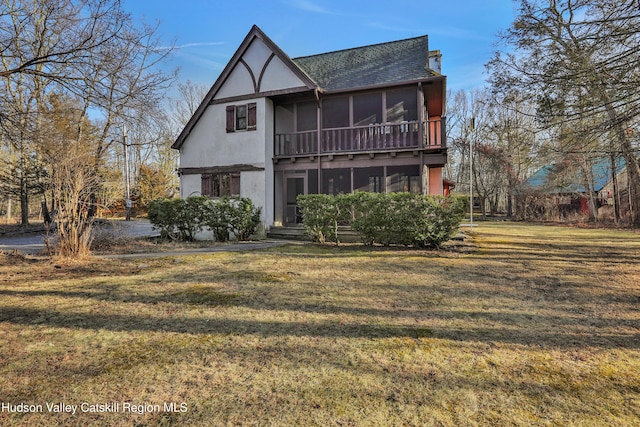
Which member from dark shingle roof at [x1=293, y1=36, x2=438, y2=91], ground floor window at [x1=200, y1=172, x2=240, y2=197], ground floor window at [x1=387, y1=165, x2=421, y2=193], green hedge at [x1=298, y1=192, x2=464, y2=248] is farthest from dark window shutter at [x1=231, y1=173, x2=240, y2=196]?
ground floor window at [x1=387, y1=165, x2=421, y2=193]

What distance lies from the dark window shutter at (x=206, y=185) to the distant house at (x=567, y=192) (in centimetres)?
2216

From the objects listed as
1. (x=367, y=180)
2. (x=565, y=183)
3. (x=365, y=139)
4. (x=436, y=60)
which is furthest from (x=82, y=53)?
(x=565, y=183)

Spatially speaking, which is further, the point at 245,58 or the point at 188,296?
the point at 245,58

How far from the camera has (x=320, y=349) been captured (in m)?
3.08

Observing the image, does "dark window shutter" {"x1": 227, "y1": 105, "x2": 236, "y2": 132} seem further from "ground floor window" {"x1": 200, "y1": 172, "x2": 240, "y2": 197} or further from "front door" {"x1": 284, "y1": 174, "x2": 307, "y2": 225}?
"front door" {"x1": 284, "y1": 174, "x2": 307, "y2": 225}

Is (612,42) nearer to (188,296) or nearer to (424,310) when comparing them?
(424,310)

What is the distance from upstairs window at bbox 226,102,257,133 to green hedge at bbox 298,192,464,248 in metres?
5.73

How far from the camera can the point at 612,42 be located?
659cm

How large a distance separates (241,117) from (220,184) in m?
3.16

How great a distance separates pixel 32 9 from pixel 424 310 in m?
9.71

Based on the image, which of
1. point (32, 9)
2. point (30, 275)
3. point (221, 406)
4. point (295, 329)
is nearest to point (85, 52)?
point (32, 9)

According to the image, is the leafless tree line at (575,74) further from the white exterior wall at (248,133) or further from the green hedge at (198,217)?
the green hedge at (198,217)

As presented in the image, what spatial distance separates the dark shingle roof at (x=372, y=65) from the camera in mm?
13070

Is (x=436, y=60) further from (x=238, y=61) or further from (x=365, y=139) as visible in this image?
(x=238, y=61)
